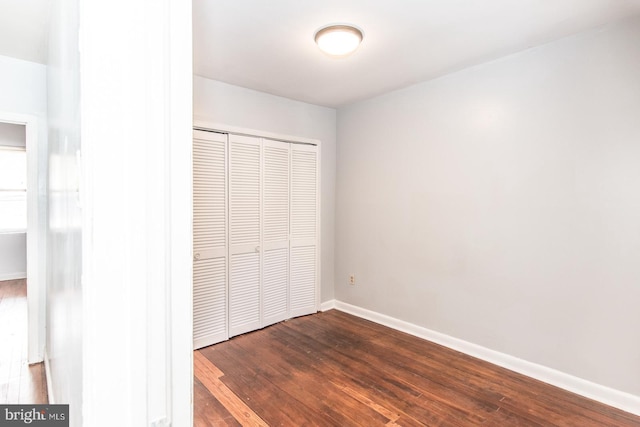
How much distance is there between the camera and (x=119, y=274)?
20.7 inches

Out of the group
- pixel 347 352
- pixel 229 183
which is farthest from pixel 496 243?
pixel 229 183

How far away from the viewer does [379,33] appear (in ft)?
7.36

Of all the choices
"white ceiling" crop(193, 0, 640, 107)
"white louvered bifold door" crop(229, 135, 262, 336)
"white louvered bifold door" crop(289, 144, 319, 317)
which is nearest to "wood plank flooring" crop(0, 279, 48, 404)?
"white louvered bifold door" crop(229, 135, 262, 336)

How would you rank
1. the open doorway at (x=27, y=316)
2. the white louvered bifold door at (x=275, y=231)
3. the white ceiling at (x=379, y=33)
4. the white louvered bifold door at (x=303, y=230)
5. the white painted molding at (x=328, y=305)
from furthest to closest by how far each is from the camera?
the white painted molding at (x=328, y=305), the white louvered bifold door at (x=303, y=230), the white louvered bifold door at (x=275, y=231), the open doorway at (x=27, y=316), the white ceiling at (x=379, y=33)

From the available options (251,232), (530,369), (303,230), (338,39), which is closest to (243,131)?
(251,232)

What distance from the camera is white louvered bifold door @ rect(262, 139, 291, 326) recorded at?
3535 mm

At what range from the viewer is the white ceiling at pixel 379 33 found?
1.96m

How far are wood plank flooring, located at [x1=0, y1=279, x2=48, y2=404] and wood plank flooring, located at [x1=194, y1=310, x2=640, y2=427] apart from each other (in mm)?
1101

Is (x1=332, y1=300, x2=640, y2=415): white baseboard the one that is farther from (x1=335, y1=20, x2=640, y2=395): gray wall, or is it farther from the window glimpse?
the window glimpse

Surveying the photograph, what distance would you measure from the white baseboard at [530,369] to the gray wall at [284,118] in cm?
106

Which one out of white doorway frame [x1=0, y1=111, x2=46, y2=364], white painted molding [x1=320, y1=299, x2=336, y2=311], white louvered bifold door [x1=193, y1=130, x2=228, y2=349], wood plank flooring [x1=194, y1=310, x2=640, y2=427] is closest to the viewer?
wood plank flooring [x1=194, y1=310, x2=640, y2=427]

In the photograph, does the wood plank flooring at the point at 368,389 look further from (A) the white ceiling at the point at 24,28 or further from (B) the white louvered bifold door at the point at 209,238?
(A) the white ceiling at the point at 24,28
